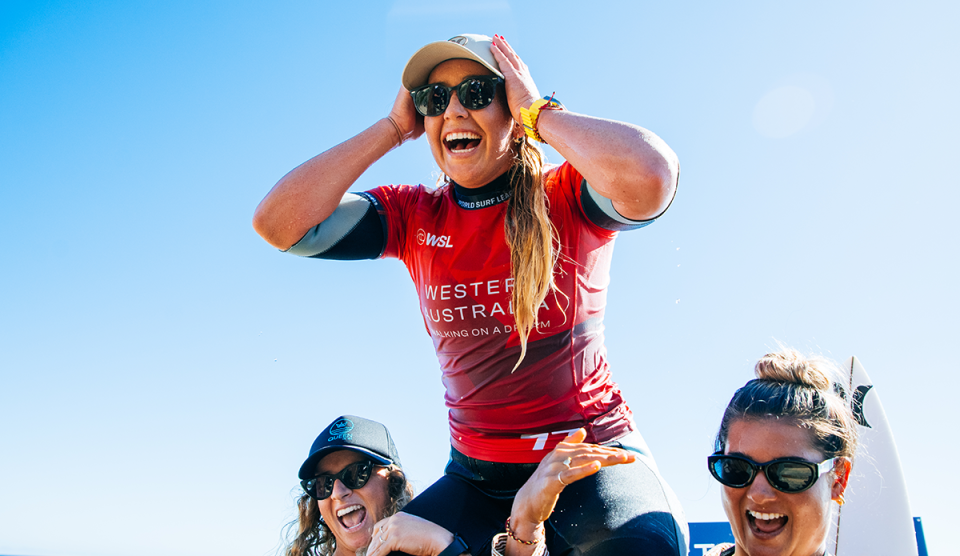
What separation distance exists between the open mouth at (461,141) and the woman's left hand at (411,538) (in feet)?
5.39

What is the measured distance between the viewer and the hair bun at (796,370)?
10.3ft

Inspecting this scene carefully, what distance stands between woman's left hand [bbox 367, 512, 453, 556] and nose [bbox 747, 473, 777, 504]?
1261 mm

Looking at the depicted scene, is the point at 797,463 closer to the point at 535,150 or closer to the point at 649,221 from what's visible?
the point at 649,221

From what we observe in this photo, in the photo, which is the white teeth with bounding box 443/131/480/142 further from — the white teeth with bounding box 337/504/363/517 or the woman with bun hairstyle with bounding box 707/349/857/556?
the white teeth with bounding box 337/504/363/517

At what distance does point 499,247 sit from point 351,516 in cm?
274

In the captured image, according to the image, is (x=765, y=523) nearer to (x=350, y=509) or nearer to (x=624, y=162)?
(x=624, y=162)

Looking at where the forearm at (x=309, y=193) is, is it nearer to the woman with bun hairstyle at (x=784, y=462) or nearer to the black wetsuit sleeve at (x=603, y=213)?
the black wetsuit sleeve at (x=603, y=213)

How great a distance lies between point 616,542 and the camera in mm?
2311

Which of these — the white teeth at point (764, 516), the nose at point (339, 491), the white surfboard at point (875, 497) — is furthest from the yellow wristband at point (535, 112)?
the white surfboard at point (875, 497)

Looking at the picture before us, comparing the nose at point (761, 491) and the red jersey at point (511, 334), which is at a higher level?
the red jersey at point (511, 334)

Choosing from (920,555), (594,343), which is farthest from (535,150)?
(920,555)

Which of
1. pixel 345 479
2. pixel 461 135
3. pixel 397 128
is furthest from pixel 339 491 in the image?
pixel 461 135

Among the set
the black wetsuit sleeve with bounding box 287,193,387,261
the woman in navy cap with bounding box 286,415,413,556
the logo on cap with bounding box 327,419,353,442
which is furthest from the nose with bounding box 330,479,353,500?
the black wetsuit sleeve with bounding box 287,193,387,261

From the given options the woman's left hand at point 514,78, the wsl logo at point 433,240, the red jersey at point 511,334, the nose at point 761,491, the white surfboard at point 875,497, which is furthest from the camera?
the white surfboard at point 875,497
